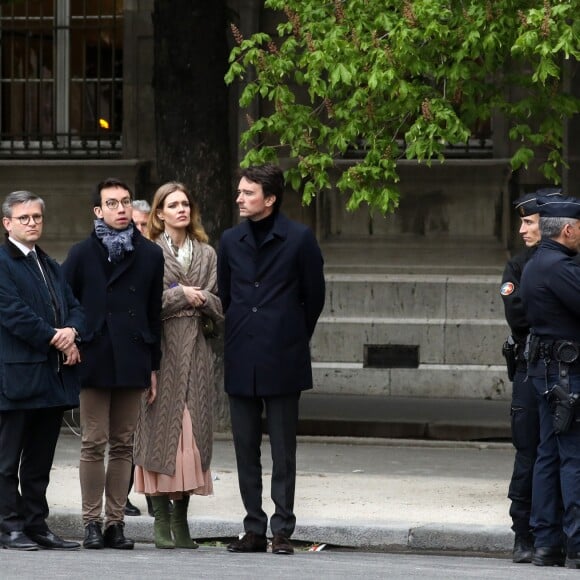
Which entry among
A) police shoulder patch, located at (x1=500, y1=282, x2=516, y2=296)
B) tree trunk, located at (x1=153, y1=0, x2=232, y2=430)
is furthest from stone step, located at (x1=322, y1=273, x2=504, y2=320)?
police shoulder patch, located at (x1=500, y1=282, x2=516, y2=296)

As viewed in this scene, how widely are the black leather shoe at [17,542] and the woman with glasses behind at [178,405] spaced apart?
67 cm

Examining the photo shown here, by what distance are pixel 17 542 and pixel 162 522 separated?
30.8 inches

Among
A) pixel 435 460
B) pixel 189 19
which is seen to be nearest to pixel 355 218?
pixel 189 19

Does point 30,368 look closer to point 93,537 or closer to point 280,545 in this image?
point 93,537

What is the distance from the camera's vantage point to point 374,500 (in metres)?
9.98

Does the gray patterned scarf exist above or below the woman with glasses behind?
above

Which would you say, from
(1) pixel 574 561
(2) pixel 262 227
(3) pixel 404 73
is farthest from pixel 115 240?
(3) pixel 404 73

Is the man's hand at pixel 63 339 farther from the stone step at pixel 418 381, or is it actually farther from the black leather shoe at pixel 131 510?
the stone step at pixel 418 381

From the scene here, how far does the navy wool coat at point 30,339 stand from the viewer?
8133 millimetres

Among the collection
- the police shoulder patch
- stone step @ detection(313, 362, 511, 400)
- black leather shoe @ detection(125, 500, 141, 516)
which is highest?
the police shoulder patch

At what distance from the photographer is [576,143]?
15.9 meters

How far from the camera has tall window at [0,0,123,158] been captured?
17312 mm

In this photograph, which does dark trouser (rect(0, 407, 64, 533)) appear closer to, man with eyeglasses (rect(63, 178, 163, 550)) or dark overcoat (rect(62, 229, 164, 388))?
man with eyeglasses (rect(63, 178, 163, 550))

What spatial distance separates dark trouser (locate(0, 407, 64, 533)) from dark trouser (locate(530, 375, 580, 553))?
2.41m
